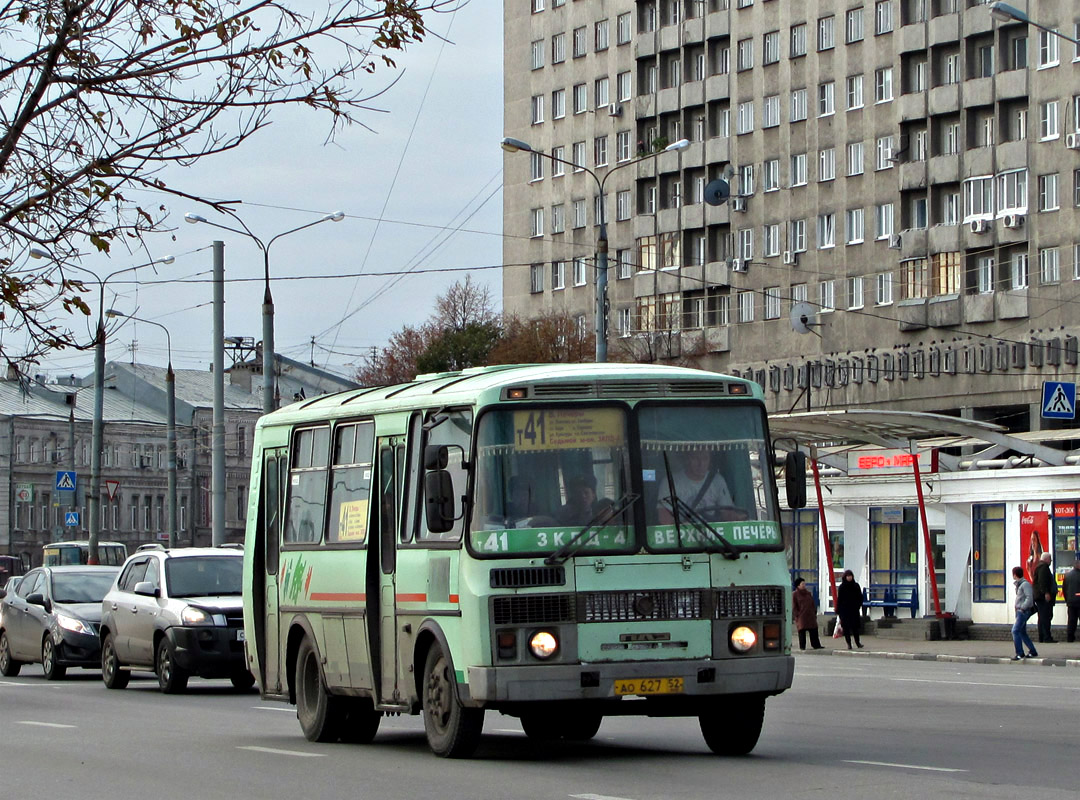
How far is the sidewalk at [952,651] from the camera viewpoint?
33.7 metres

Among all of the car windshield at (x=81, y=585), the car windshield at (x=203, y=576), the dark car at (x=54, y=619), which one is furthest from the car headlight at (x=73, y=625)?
the car windshield at (x=203, y=576)

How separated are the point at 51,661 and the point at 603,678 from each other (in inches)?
638

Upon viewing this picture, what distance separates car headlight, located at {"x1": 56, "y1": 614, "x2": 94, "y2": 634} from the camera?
27516 millimetres

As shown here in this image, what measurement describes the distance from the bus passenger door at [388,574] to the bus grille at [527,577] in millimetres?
1623

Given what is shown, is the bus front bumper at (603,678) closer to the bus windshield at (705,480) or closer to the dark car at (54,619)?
the bus windshield at (705,480)

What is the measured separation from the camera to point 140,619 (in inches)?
965

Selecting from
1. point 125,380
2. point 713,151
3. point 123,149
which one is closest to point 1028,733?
point 123,149

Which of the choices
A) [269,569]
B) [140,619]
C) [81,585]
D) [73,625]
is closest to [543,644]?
[269,569]

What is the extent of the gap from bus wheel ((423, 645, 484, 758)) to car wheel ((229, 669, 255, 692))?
986 cm

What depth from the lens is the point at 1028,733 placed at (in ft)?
53.2

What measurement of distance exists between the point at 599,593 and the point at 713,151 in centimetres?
6341

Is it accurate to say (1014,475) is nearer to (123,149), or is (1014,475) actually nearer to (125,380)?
(123,149)

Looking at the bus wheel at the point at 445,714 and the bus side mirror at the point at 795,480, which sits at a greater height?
the bus side mirror at the point at 795,480

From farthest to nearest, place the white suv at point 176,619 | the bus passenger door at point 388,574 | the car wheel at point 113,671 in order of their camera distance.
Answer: the car wheel at point 113,671
the white suv at point 176,619
the bus passenger door at point 388,574
